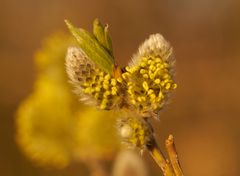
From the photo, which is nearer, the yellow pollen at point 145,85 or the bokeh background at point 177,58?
the yellow pollen at point 145,85

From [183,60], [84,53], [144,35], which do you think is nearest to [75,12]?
[144,35]

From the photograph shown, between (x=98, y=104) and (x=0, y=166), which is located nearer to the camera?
(x=98, y=104)

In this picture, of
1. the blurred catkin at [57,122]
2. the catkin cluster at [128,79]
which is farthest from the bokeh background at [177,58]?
the catkin cluster at [128,79]

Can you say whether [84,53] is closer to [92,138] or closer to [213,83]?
[92,138]

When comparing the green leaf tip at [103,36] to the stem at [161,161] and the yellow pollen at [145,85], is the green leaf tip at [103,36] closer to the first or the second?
the yellow pollen at [145,85]

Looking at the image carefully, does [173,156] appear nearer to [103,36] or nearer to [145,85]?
[145,85]

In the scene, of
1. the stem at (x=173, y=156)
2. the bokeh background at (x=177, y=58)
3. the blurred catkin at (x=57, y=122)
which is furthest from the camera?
the bokeh background at (x=177, y=58)

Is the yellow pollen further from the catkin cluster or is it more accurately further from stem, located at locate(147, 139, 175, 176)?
stem, located at locate(147, 139, 175, 176)
